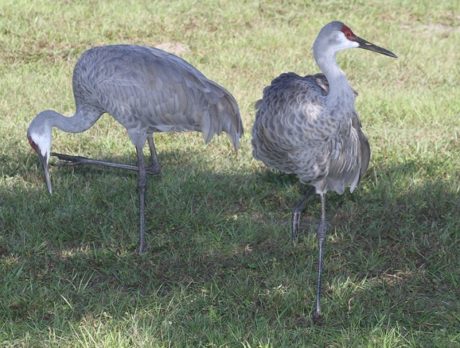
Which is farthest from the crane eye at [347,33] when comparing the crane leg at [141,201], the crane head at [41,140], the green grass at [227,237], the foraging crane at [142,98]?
the crane head at [41,140]

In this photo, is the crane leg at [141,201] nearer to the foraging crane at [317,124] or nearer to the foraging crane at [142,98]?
the foraging crane at [142,98]

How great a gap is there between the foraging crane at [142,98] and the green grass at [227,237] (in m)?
0.37

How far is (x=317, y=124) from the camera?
434 centimetres

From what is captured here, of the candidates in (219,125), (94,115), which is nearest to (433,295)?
(219,125)

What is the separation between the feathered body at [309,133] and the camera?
4.35 meters

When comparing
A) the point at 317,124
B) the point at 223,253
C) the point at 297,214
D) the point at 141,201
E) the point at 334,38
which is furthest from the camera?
the point at 297,214

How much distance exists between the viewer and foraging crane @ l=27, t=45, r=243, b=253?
202 inches

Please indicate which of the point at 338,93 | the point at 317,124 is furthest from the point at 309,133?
the point at 338,93

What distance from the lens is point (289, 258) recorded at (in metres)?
4.84

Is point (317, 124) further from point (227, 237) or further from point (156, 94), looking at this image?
point (156, 94)

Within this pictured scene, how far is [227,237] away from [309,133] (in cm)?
103

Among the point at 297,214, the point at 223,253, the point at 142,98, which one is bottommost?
the point at 223,253

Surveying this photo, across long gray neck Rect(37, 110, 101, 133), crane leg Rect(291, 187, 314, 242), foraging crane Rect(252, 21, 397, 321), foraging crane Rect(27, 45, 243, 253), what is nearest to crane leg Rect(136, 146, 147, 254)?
foraging crane Rect(27, 45, 243, 253)

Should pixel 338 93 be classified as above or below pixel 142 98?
above
